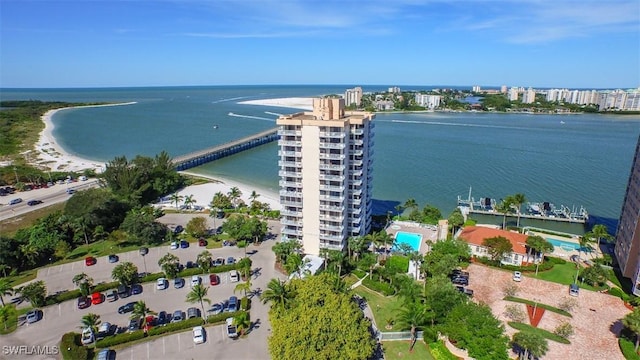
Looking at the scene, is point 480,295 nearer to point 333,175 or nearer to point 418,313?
point 418,313

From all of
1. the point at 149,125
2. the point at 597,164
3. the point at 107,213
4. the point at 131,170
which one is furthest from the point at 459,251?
the point at 149,125

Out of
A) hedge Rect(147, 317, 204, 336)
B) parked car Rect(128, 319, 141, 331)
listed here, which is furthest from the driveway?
parked car Rect(128, 319, 141, 331)

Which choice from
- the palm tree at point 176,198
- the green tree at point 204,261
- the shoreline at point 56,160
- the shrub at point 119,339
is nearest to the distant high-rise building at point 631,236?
the green tree at point 204,261

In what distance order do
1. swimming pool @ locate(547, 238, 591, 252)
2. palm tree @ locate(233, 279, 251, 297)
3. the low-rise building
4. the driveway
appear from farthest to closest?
1. swimming pool @ locate(547, 238, 591, 252)
2. the low-rise building
3. palm tree @ locate(233, 279, 251, 297)
4. the driveway

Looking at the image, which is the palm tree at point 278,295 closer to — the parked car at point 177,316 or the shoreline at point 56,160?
the parked car at point 177,316

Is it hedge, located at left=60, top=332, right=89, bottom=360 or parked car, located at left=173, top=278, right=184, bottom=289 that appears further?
parked car, located at left=173, top=278, right=184, bottom=289

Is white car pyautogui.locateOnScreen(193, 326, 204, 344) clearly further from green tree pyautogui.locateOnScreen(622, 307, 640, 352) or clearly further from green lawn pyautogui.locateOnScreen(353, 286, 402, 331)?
green tree pyautogui.locateOnScreen(622, 307, 640, 352)
